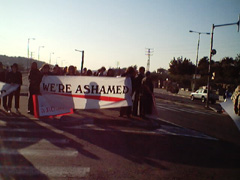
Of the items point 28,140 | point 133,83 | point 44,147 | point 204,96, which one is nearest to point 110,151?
point 44,147

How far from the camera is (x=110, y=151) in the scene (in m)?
5.29

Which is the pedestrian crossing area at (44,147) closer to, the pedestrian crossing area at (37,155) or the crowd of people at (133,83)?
the pedestrian crossing area at (37,155)

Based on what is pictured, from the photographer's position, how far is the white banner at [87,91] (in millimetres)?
8406

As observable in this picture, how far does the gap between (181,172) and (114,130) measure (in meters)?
3.20

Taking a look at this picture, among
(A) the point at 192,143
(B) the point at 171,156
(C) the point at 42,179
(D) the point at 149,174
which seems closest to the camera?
(C) the point at 42,179

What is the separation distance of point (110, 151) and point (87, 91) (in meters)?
3.62

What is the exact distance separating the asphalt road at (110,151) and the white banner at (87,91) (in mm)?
754

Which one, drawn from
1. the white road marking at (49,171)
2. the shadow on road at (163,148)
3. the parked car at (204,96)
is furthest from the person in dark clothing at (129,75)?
the parked car at (204,96)

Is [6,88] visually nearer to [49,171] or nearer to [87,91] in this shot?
[87,91]

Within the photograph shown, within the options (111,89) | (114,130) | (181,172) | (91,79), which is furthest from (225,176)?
(91,79)

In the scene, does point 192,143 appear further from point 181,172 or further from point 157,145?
point 181,172

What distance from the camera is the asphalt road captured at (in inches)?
165

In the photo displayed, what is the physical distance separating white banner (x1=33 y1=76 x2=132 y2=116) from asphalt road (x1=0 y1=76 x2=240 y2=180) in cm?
75

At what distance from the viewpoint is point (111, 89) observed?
8539 mm
